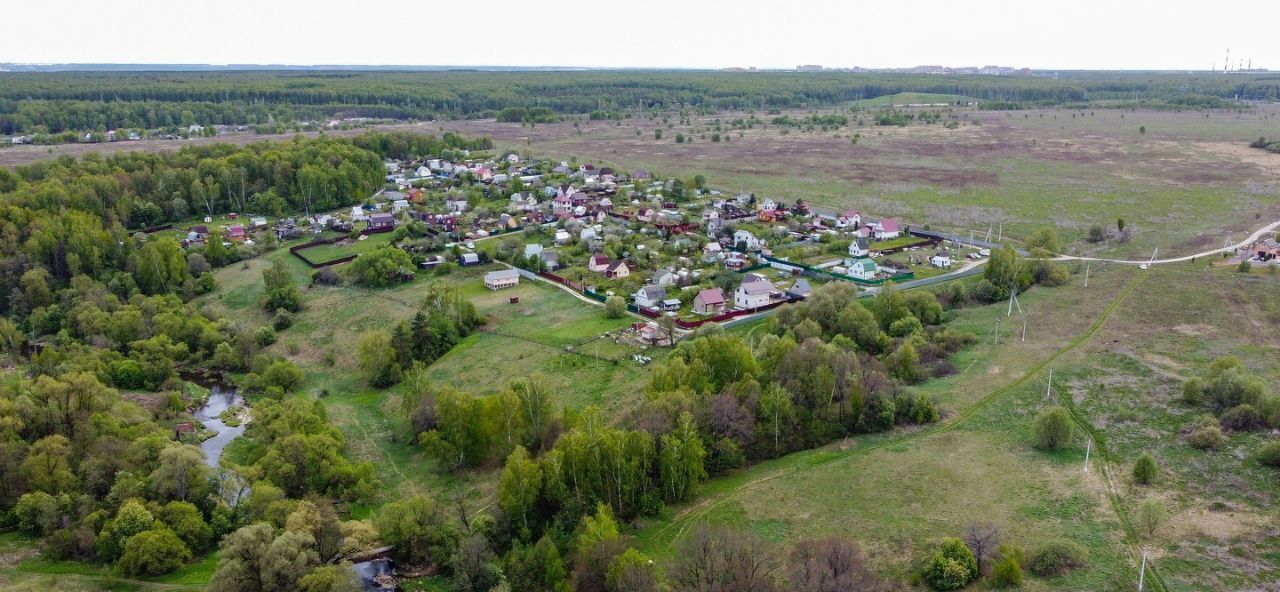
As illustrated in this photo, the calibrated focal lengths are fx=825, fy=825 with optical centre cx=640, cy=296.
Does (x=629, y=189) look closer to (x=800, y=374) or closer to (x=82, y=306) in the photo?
(x=82, y=306)

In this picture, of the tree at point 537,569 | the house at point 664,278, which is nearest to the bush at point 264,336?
the house at point 664,278

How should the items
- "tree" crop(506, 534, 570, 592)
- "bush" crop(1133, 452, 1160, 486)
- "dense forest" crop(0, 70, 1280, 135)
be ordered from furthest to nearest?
"dense forest" crop(0, 70, 1280, 135), "bush" crop(1133, 452, 1160, 486), "tree" crop(506, 534, 570, 592)

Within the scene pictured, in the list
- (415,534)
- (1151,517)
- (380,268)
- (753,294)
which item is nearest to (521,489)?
(415,534)

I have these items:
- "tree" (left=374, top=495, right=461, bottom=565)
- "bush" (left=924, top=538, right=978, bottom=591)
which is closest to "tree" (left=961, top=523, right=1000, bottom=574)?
"bush" (left=924, top=538, right=978, bottom=591)

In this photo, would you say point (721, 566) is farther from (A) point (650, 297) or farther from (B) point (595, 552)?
(A) point (650, 297)

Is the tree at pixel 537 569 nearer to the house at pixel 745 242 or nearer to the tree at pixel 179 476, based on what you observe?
the tree at pixel 179 476

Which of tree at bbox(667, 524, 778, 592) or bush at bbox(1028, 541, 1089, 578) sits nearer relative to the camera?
tree at bbox(667, 524, 778, 592)

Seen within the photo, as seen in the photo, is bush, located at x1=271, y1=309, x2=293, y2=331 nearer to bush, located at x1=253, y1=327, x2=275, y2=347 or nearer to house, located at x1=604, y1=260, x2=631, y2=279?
bush, located at x1=253, y1=327, x2=275, y2=347
